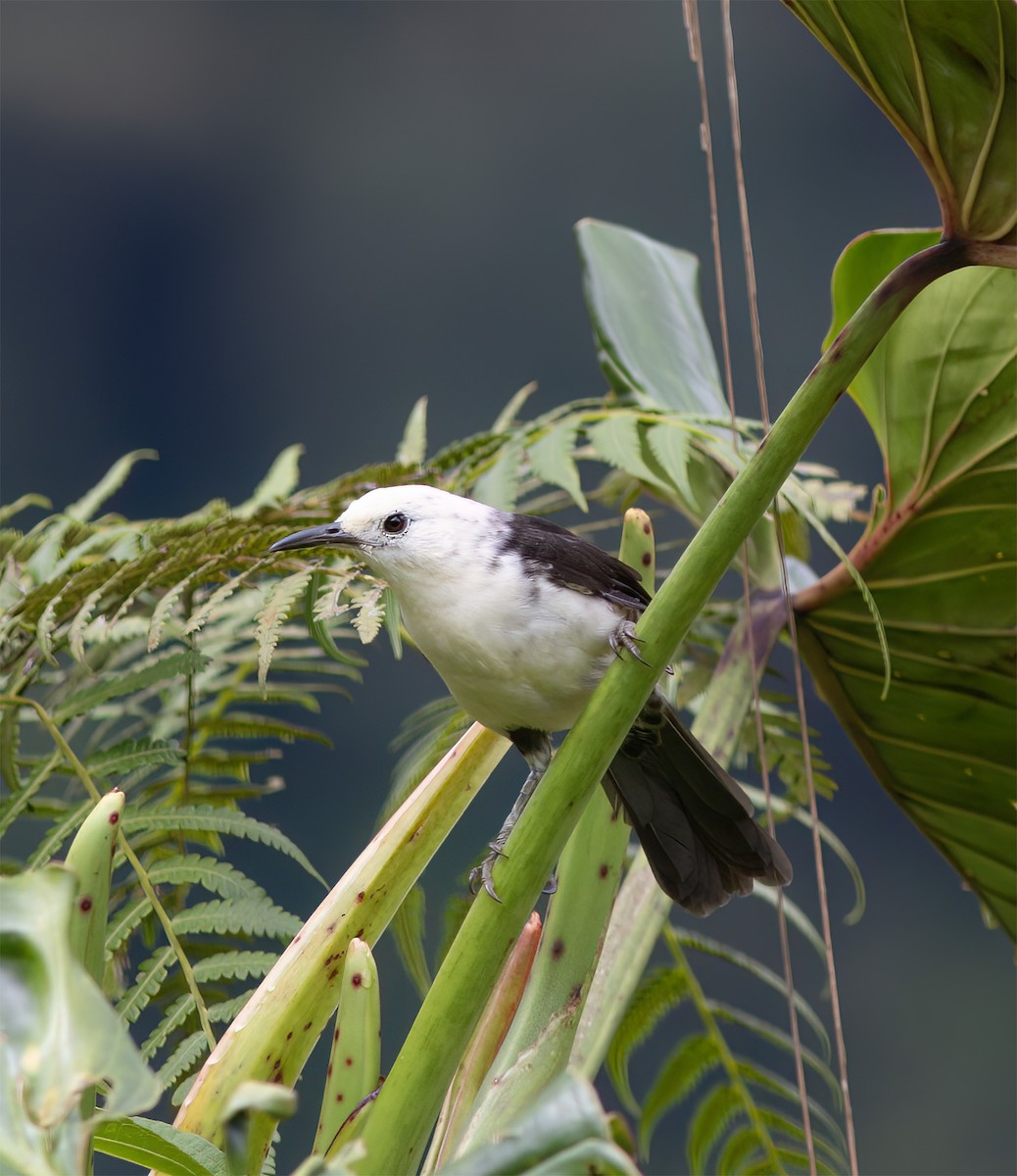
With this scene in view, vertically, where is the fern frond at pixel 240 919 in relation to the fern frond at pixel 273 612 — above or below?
below

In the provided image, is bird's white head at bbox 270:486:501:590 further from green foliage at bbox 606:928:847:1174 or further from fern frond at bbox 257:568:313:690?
green foliage at bbox 606:928:847:1174

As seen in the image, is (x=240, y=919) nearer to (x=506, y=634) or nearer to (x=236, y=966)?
(x=236, y=966)

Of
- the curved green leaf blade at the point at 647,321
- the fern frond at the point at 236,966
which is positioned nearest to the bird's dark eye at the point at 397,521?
the fern frond at the point at 236,966

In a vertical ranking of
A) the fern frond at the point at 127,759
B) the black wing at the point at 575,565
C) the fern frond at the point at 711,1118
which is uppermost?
the black wing at the point at 575,565

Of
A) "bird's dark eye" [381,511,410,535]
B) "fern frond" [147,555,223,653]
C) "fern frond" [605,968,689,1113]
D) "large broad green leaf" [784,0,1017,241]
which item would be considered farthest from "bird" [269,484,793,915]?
"fern frond" [605,968,689,1113]

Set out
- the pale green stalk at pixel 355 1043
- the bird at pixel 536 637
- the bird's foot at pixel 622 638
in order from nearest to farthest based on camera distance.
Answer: the pale green stalk at pixel 355 1043 < the bird's foot at pixel 622 638 < the bird at pixel 536 637

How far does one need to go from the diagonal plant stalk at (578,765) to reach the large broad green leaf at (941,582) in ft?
1.71

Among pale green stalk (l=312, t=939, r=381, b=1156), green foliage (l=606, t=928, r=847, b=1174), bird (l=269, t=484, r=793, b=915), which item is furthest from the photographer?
green foliage (l=606, t=928, r=847, b=1174)

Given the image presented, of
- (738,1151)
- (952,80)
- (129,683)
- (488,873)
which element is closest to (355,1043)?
(488,873)

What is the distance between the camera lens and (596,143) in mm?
2672

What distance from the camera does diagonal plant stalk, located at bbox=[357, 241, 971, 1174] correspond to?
2.06ft

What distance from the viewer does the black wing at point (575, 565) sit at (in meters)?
0.90

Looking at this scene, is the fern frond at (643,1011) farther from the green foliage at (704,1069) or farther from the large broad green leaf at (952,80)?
the large broad green leaf at (952,80)

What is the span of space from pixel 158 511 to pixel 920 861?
1912 millimetres
